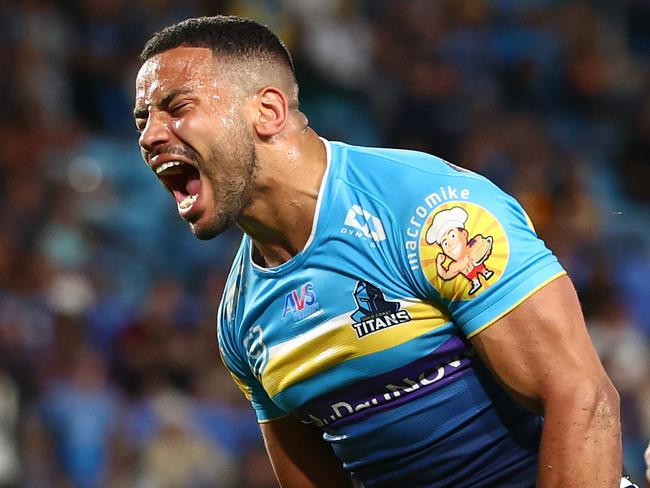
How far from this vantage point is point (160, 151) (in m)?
3.13

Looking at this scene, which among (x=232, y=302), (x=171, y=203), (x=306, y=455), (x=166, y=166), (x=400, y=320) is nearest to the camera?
(x=400, y=320)

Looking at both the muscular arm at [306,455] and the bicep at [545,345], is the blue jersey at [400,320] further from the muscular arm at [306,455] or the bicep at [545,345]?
the muscular arm at [306,455]

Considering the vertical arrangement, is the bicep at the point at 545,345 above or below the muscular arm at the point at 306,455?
above

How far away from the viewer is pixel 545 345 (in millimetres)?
2770

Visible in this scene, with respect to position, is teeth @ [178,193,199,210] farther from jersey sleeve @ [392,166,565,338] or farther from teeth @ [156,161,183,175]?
jersey sleeve @ [392,166,565,338]

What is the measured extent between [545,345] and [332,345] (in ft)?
1.95

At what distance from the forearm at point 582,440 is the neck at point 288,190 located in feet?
2.67

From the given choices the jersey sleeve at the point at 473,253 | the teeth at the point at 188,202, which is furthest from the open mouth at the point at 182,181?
the jersey sleeve at the point at 473,253

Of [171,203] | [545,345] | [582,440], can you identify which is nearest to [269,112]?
[545,345]

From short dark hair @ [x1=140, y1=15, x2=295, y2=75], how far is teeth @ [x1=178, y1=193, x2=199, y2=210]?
370 millimetres

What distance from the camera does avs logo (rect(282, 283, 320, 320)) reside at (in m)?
3.16

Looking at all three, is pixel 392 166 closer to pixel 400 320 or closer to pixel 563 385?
pixel 400 320

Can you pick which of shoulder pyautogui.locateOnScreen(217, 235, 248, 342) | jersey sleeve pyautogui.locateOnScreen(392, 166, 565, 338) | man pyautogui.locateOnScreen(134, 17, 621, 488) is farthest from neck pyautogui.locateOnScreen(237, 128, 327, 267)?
jersey sleeve pyautogui.locateOnScreen(392, 166, 565, 338)

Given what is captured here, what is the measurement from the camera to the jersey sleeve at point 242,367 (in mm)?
3451
